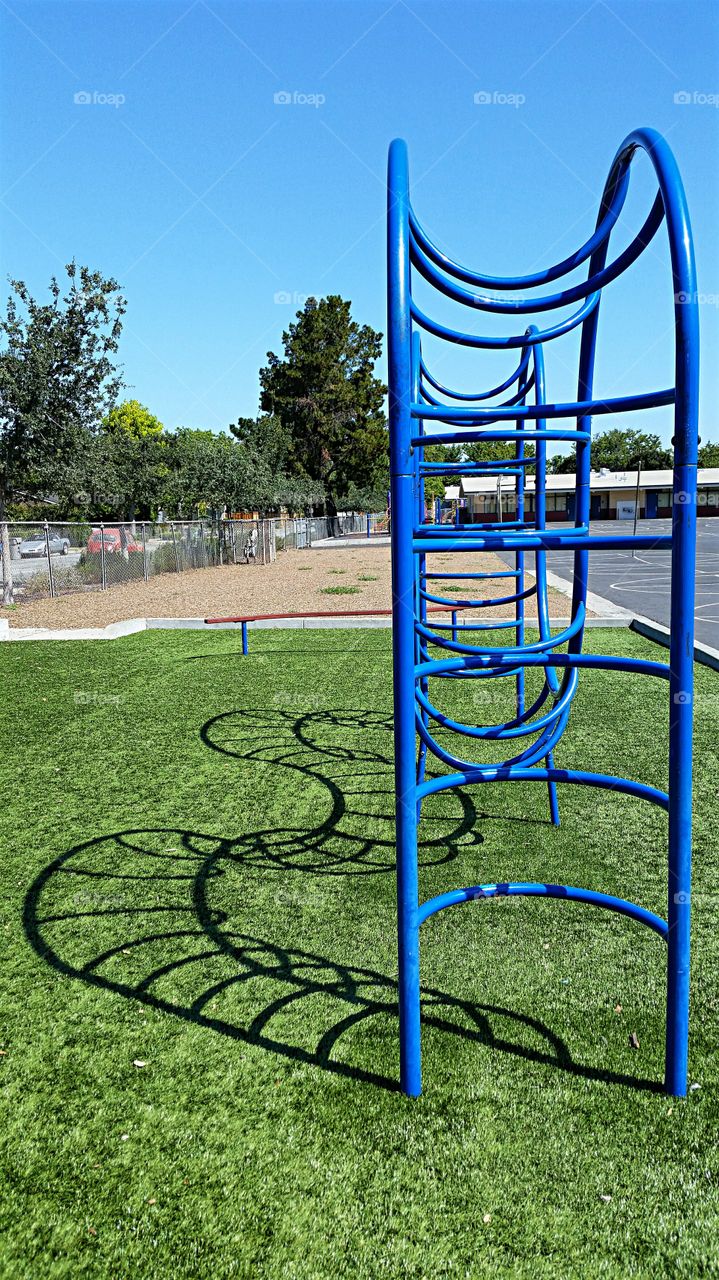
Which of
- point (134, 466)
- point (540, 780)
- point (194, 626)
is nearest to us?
point (540, 780)

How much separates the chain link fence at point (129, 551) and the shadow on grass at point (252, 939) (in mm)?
14303

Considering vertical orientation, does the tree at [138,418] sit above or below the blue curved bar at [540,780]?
above

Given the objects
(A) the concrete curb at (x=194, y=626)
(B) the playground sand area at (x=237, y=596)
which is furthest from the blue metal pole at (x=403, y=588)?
(B) the playground sand area at (x=237, y=596)

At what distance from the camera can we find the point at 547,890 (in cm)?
299

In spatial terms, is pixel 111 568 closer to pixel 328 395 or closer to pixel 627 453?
pixel 328 395

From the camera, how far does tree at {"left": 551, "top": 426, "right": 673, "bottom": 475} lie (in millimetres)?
103688

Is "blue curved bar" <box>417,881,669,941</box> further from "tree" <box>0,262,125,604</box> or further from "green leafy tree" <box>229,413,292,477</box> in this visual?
"green leafy tree" <box>229,413,292,477</box>

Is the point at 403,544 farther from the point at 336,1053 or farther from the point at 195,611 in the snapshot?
the point at 195,611

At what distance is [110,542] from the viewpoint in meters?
23.1

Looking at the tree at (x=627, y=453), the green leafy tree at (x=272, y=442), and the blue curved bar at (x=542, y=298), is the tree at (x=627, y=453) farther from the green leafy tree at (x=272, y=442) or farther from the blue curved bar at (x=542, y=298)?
the blue curved bar at (x=542, y=298)

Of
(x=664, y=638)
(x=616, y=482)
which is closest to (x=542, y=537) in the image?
(x=664, y=638)

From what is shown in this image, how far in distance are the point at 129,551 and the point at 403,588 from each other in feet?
74.2

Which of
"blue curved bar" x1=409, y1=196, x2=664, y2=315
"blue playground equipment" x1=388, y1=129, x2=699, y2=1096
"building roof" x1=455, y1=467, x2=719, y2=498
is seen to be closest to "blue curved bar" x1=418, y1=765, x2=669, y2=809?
"blue playground equipment" x1=388, y1=129, x2=699, y2=1096

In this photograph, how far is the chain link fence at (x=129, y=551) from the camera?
67.4 ft
